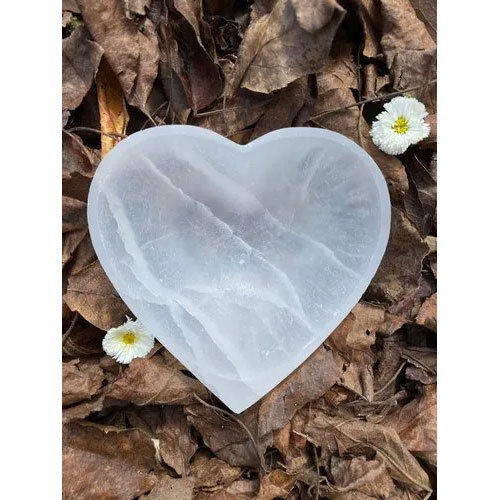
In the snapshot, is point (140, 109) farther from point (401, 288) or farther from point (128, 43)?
point (401, 288)

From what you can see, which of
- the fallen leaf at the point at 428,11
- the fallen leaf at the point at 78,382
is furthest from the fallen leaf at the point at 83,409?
the fallen leaf at the point at 428,11

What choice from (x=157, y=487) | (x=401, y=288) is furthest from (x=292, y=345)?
(x=157, y=487)

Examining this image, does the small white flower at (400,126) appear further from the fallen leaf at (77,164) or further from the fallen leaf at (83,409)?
the fallen leaf at (83,409)

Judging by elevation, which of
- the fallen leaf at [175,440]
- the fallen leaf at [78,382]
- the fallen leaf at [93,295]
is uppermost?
the fallen leaf at [93,295]

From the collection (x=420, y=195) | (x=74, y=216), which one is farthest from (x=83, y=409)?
(x=420, y=195)

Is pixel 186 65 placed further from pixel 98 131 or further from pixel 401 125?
pixel 401 125

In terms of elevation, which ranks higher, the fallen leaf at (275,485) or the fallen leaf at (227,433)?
the fallen leaf at (227,433)
